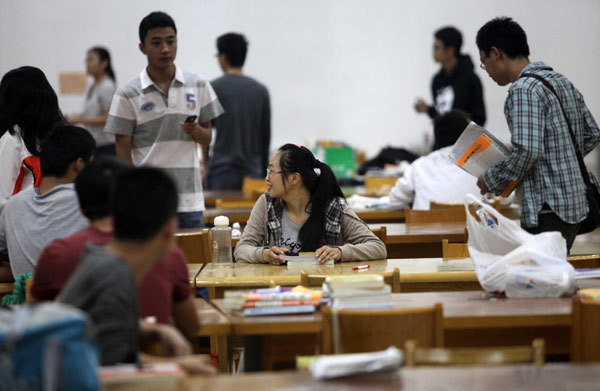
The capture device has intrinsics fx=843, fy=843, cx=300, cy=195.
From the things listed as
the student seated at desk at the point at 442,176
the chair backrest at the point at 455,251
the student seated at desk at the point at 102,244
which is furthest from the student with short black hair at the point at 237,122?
the student seated at desk at the point at 102,244

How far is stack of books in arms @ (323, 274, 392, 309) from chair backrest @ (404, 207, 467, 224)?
1966 millimetres

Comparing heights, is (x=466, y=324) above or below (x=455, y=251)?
below

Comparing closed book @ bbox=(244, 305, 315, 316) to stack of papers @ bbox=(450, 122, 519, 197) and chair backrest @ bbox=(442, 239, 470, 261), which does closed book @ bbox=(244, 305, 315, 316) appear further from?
stack of papers @ bbox=(450, 122, 519, 197)

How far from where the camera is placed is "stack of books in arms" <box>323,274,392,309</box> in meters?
2.68

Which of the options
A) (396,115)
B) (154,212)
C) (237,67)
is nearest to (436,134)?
(237,67)

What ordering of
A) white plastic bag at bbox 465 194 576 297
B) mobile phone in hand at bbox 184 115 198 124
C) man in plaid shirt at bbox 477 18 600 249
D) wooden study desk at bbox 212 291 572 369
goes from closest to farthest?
wooden study desk at bbox 212 291 572 369, white plastic bag at bbox 465 194 576 297, man in plaid shirt at bbox 477 18 600 249, mobile phone in hand at bbox 184 115 198 124

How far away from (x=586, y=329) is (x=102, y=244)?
4.64ft

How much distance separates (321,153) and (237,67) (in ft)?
6.09

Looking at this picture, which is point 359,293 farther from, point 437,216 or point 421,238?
point 437,216

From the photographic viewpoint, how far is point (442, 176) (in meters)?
5.18

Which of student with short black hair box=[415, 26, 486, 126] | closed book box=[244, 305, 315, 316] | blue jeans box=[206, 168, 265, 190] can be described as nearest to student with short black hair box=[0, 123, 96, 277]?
closed book box=[244, 305, 315, 316]

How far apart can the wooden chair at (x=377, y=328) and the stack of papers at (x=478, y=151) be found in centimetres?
155

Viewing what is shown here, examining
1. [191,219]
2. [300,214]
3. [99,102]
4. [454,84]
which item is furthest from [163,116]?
[99,102]

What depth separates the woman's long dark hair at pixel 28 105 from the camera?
377cm
